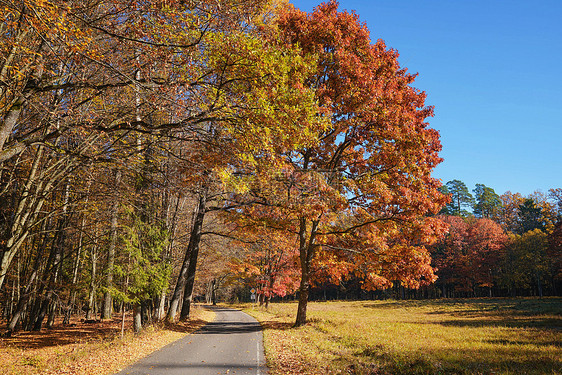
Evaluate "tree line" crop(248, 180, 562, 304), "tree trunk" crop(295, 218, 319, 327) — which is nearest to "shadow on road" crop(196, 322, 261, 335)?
"tree trunk" crop(295, 218, 319, 327)

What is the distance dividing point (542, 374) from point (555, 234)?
54.4 metres

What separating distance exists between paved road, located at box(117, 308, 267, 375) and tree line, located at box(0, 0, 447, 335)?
3569 millimetres

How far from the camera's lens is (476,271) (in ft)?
195

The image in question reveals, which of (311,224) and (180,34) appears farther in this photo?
(311,224)

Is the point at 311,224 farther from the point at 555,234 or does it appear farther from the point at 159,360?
the point at 555,234

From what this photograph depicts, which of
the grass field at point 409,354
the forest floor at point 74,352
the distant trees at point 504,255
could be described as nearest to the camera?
the grass field at point 409,354

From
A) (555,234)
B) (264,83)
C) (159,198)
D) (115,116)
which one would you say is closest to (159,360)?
(115,116)

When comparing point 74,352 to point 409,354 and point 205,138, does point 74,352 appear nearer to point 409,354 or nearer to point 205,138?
point 205,138

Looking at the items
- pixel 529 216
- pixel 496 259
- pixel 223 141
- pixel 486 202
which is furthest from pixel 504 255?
pixel 223 141

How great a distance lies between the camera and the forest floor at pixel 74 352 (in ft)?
29.0

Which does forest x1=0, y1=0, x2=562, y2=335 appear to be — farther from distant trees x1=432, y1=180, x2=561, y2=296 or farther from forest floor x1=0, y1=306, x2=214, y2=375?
distant trees x1=432, y1=180, x2=561, y2=296

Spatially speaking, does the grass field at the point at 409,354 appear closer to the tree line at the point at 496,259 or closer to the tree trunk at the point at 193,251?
the tree trunk at the point at 193,251

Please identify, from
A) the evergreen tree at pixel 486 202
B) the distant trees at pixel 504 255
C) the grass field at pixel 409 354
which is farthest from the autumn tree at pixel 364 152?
the evergreen tree at pixel 486 202

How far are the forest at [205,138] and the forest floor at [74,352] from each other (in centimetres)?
134
